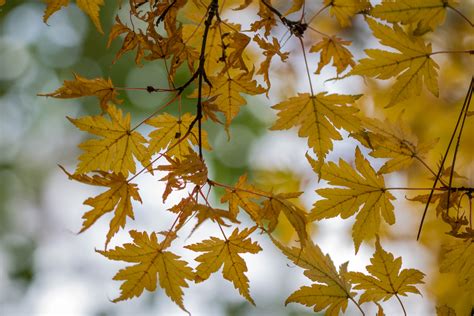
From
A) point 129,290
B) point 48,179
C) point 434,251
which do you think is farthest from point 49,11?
point 48,179

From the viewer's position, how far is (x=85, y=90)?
3.14 ft

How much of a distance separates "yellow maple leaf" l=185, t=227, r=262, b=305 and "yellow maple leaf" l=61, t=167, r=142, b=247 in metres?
0.13

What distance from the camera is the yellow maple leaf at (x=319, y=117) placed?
37.5 inches

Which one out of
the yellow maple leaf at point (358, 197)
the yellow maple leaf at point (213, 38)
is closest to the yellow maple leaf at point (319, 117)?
the yellow maple leaf at point (358, 197)

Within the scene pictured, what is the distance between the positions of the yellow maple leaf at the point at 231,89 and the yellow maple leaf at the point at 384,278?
0.37 m

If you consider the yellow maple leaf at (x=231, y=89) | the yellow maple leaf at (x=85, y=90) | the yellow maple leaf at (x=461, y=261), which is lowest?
the yellow maple leaf at (x=461, y=261)

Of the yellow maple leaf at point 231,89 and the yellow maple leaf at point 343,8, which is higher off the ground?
the yellow maple leaf at point 343,8

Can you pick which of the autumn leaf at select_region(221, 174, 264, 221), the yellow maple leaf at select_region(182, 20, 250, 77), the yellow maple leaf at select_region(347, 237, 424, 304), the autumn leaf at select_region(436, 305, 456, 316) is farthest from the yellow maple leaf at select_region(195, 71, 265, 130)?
the autumn leaf at select_region(436, 305, 456, 316)

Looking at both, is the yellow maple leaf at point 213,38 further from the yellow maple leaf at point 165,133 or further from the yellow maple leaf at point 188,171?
the yellow maple leaf at point 188,171

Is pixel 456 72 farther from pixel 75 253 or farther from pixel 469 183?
pixel 75 253

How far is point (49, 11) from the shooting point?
100 cm

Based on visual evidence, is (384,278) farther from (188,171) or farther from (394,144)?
(188,171)

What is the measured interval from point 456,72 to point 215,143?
2584mm

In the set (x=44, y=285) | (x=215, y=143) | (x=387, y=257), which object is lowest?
(x=387, y=257)
